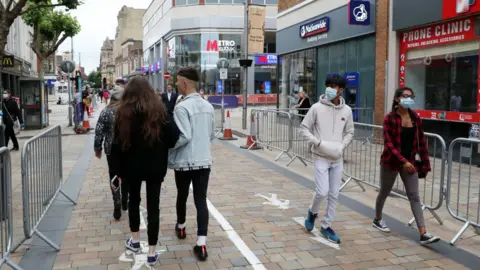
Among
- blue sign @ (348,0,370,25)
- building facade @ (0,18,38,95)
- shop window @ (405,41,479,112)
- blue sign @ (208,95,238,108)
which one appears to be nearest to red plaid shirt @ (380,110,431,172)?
shop window @ (405,41,479,112)

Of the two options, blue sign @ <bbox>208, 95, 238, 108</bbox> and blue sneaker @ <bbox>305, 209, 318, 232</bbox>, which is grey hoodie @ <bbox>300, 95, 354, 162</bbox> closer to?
blue sneaker @ <bbox>305, 209, 318, 232</bbox>

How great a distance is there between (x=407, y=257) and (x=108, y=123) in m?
3.65

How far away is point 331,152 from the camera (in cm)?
500

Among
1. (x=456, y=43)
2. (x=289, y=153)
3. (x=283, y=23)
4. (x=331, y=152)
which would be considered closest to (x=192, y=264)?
(x=331, y=152)

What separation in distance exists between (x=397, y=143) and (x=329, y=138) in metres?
0.75

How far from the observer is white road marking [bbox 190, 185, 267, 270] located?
14.7 ft

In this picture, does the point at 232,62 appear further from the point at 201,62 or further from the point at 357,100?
the point at 357,100

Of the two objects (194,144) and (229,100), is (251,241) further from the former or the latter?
(229,100)

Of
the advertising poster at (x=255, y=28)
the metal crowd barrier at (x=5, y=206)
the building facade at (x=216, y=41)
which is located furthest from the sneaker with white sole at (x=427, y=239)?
the building facade at (x=216, y=41)

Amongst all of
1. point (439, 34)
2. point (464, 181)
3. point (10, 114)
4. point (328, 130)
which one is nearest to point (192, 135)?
point (328, 130)

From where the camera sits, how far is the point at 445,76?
10.8 meters

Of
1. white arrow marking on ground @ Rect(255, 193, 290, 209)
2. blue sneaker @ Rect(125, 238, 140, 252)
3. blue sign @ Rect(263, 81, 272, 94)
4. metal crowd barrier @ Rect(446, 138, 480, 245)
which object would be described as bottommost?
white arrow marking on ground @ Rect(255, 193, 290, 209)

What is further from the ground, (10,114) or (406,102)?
(406,102)

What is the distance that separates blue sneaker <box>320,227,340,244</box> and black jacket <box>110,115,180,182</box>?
6.88 feet
